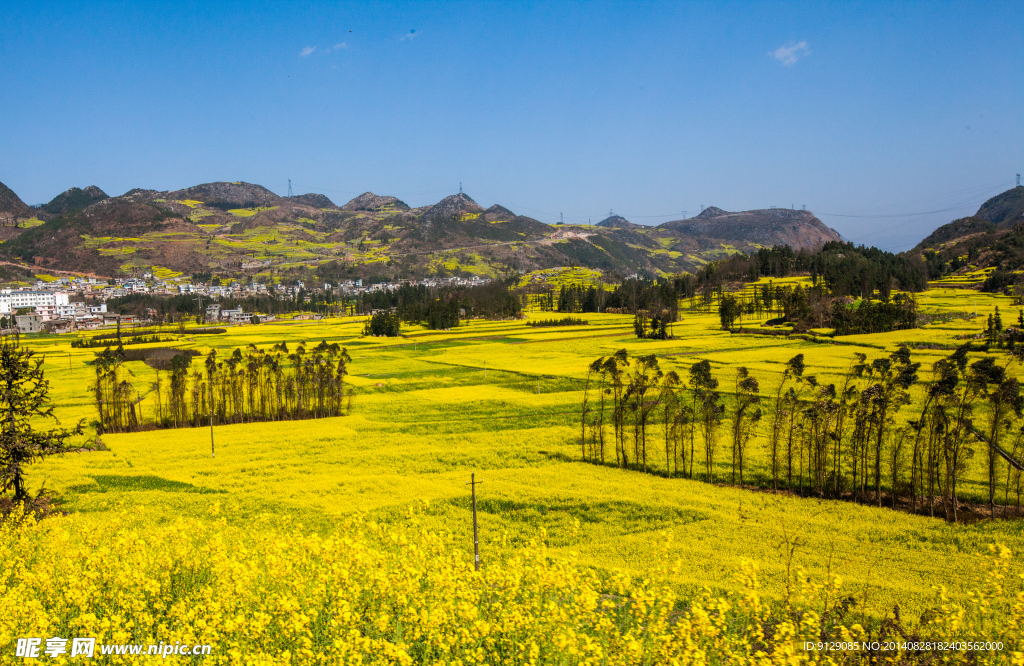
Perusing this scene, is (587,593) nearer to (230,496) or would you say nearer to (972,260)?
(230,496)

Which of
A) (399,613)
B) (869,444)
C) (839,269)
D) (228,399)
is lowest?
(869,444)

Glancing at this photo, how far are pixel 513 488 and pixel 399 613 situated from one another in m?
13.1

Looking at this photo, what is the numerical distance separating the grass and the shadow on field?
11 centimetres

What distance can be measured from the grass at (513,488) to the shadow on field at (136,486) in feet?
0.35

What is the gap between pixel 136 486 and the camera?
24.9 m

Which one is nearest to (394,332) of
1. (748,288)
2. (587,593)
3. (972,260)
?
(748,288)

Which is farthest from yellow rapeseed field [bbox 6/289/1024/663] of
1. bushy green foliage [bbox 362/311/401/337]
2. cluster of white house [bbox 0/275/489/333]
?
cluster of white house [bbox 0/275/489/333]

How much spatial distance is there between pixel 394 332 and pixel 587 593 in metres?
82.8

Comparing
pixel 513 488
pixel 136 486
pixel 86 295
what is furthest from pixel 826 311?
pixel 86 295

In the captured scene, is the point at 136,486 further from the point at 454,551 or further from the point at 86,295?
the point at 86,295

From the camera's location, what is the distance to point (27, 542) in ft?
46.7

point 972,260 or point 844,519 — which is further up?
point 972,260

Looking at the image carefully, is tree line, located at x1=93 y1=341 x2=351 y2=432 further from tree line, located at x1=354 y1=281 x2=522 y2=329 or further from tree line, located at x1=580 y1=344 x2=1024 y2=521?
tree line, located at x1=354 y1=281 x2=522 y2=329

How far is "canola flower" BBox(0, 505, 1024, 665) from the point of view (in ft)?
Result: 26.6
